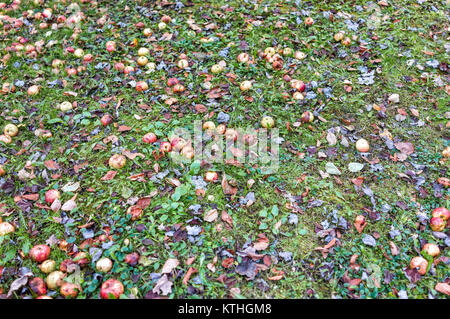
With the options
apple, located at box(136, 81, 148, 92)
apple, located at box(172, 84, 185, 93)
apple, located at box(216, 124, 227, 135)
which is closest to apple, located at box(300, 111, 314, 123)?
apple, located at box(216, 124, 227, 135)

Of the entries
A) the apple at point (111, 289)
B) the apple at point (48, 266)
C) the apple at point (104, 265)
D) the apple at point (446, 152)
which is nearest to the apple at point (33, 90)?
the apple at point (48, 266)

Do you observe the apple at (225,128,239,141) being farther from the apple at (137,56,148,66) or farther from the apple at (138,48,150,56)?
the apple at (138,48,150,56)

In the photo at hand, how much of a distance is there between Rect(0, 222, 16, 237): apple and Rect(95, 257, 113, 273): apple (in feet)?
3.43

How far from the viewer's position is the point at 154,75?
477 centimetres

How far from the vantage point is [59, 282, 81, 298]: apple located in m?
2.83

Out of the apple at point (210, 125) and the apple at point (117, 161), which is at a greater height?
the apple at point (210, 125)

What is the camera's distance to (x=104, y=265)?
118 inches

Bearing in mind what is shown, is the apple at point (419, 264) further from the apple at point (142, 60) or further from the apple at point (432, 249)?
the apple at point (142, 60)

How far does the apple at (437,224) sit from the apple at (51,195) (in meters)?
3.81

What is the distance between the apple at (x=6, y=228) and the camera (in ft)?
10.8
